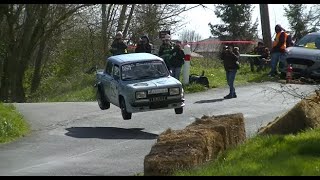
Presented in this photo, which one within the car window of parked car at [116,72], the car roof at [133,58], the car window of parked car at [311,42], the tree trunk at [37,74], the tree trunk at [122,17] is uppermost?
the tree trunk at [122,17]

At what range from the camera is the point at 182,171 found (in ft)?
34.1

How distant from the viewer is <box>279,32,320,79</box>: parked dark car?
25047 mm

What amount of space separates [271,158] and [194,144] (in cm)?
131

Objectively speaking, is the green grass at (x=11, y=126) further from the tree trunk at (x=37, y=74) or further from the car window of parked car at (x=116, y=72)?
the tree trunk at (x=37, y=74)

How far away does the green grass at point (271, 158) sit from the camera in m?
9.81

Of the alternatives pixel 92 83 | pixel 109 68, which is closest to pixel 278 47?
pixel 92 83

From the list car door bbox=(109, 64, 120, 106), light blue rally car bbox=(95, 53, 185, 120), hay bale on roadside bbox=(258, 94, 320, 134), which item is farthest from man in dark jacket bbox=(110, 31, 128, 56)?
hay bale on roadside bbox=(258, 94, 320, 134)

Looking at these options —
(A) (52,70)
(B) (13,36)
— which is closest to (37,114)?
(B) (13,36)

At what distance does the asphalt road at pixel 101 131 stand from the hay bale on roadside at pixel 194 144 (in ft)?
3.96

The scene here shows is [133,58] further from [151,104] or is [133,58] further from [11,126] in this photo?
[11,126]

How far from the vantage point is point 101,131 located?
17.8 meters

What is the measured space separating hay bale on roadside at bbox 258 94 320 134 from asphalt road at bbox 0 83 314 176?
4.26 ft

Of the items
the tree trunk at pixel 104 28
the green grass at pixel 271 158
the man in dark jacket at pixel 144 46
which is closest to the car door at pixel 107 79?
the man in dark jacket at pixel 144 46
